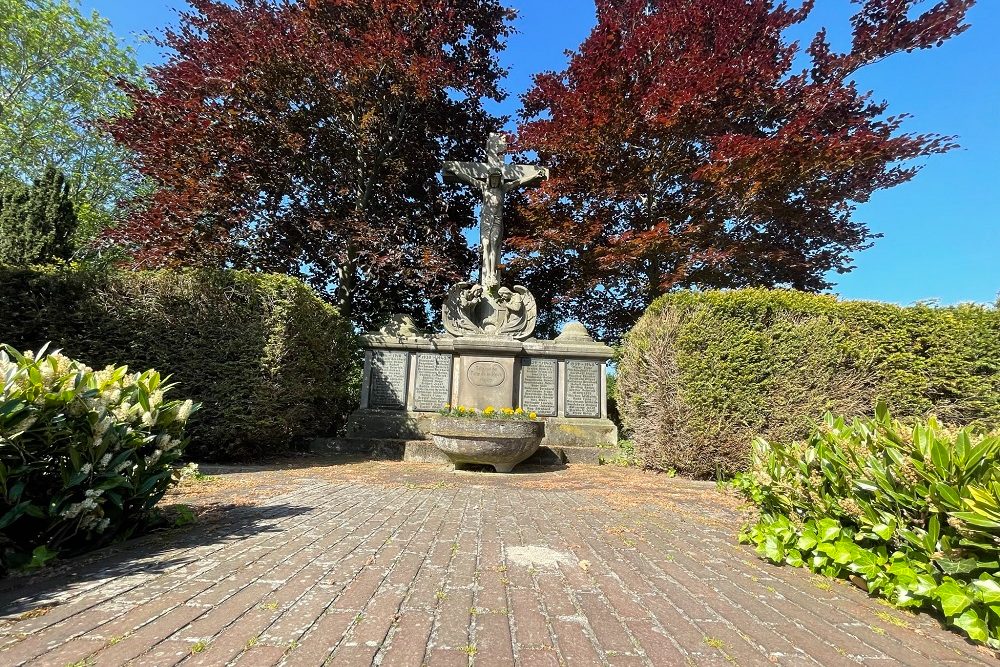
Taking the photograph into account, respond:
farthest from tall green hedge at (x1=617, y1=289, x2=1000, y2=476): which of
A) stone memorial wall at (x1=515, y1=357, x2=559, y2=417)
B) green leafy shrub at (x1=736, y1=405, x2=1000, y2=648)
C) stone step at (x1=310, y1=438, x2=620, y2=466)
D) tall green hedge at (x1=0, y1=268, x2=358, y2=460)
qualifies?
tall green hedge at (x1=0, y1=268, x2=358, y2=460)

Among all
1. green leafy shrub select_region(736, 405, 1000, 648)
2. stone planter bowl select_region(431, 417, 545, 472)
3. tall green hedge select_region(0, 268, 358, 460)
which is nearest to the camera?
green leafy shrub select_region(736, 405, 1000, 648)

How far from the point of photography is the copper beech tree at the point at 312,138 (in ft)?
35.6

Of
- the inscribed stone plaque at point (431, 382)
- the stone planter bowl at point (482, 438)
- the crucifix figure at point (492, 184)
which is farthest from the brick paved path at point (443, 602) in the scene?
the crucifix figure at point (492, 184)

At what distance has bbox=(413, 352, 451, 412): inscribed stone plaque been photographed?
989 centimetres

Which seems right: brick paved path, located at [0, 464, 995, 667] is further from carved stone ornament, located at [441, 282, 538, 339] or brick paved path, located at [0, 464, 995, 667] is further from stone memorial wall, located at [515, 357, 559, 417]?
carved stone ornament, located at [441, 282, 538, 339]

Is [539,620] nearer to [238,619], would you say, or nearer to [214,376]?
[238,619]

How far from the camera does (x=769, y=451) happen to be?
3.97 metres

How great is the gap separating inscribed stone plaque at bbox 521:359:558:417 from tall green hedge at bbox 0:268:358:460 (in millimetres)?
4343

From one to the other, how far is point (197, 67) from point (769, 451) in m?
14.8

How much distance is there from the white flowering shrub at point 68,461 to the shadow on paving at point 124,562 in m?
0.14

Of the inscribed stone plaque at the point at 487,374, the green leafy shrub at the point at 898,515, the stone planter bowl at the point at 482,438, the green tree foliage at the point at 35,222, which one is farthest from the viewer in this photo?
A: the green tree foliage at the point at 35,222

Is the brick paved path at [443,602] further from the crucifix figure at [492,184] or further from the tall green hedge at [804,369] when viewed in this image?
the crucifix figure at [492,184]

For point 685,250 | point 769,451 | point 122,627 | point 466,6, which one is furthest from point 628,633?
point 466,6

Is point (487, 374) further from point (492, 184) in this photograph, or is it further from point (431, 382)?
point (492, 184)
